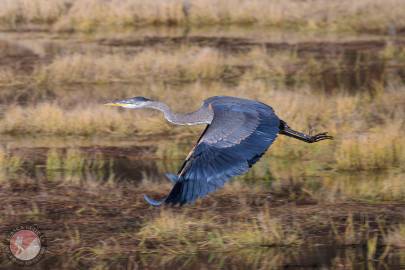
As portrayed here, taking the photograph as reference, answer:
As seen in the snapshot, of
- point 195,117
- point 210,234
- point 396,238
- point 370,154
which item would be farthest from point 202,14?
point 396,238

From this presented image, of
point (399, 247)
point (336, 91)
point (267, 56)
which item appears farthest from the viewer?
point (267, 56)

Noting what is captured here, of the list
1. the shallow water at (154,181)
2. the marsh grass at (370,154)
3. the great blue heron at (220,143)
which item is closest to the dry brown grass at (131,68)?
the shallow water at (154,181)

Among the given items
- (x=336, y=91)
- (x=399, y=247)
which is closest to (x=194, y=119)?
(x=399, y=247)

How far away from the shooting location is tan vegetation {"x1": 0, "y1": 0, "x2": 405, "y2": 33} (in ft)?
59.5

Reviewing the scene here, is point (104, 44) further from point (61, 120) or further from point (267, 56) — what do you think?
point (61, 120)

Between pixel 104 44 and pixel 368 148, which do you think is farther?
pixel 104 44

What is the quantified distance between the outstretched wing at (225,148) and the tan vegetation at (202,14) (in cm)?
1119

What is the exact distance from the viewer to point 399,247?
23.0 ft

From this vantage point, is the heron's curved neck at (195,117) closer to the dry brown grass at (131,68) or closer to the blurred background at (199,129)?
the blurred background at (199,129)

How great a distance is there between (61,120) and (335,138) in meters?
3.07

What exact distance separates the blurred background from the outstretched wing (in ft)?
2.82

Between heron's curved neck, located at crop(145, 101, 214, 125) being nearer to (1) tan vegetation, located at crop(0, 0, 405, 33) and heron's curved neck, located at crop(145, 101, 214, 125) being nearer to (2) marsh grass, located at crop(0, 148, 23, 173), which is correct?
(2) marsh grass, located at crop(0, 148, 23, 173)

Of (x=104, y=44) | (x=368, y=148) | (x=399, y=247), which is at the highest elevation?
(x=104, y=44)

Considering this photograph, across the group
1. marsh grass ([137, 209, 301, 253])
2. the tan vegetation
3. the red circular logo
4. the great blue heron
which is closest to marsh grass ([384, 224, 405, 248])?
marsh grass ([137, 209, 301, 253])
